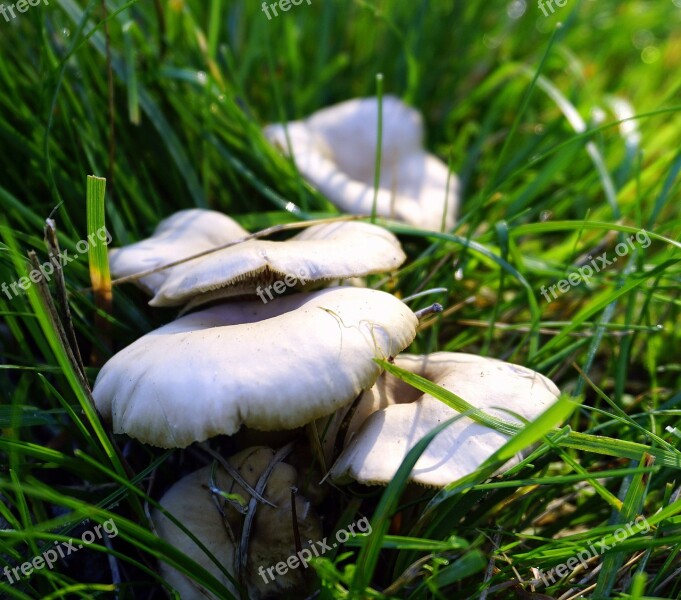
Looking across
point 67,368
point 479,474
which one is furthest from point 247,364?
point 479,474

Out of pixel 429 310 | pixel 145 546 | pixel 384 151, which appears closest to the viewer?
pixel 145 546

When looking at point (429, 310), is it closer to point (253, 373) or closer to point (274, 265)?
point (274, 265)

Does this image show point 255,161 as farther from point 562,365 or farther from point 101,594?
point 101,594

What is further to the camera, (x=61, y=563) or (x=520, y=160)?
(x=520, y=160)

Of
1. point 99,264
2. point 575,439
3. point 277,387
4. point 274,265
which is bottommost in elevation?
point 575,439

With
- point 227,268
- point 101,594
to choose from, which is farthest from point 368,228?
point 101,594

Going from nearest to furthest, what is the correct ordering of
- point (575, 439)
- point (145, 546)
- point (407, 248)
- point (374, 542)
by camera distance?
point (374, 542) < point (145, 546) < point (575, 439) < point (407, 248)

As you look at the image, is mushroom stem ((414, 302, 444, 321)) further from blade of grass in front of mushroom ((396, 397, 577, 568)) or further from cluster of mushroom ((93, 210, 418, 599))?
blade of grass in front of mushroom ((396, 397, 577, 568))

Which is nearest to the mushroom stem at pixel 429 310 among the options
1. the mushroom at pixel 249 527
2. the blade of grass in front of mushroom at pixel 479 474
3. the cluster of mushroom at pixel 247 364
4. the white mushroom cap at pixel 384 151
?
the cluster of mushroom at pixel 247 364
